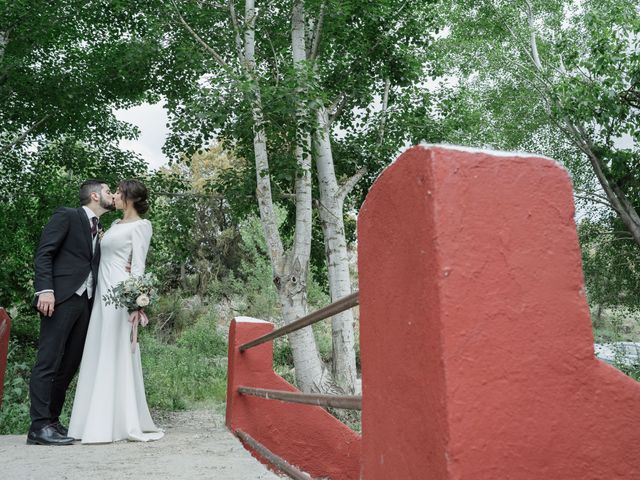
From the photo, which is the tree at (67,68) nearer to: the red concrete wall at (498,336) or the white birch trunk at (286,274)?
the white birch trunk at (286,274)

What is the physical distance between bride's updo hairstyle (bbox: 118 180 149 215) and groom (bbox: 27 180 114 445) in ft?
0.93

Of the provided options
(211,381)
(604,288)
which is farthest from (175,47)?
(604,288)

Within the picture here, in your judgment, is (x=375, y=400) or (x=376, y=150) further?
(x=376, y=150)

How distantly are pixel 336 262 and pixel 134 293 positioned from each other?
235 inches

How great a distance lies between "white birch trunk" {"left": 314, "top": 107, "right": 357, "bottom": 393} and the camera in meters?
10.8

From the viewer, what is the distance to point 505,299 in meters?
1.46

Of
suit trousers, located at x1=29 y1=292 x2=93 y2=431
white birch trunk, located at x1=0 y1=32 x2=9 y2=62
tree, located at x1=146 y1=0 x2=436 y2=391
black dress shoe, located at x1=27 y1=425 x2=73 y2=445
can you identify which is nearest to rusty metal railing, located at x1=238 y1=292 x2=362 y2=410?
black dress shoe, located at x1=27 y1=425 x2=73 y2=445

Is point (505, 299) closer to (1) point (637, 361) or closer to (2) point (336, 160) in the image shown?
(2) point (336, 160)

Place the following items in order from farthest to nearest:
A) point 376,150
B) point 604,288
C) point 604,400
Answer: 1. point 604,288
2. point 376,150
3. point 604,400

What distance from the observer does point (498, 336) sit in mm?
1442

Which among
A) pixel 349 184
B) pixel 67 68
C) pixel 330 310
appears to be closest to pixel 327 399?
pixel 330 310

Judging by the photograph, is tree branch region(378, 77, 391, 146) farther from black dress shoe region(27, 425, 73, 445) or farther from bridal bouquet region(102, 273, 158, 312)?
black dress shoe region(27, 425, 73, 445)

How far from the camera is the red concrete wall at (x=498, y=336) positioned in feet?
4.62

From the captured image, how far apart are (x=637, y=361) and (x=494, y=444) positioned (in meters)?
12.3
